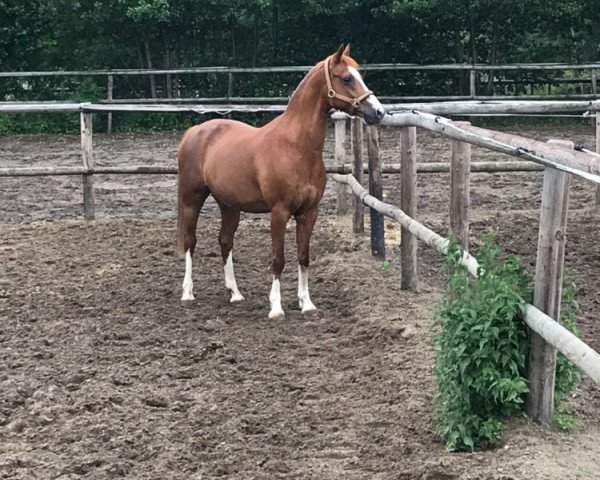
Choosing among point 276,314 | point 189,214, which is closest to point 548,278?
point 276,314

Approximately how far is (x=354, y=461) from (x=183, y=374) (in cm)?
152

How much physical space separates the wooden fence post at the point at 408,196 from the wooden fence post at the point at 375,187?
82cm

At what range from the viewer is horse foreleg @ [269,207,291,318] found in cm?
603

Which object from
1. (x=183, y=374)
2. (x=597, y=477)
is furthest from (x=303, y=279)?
→ (x=597, y=477)

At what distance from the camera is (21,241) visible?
8.50 meters

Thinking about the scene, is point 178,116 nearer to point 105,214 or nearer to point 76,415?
point 105,214

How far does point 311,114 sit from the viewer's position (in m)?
6.04

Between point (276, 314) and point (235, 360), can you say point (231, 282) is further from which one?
point (235, 360)

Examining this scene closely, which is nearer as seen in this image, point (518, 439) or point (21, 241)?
point (518, 439)

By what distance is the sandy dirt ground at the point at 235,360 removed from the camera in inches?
143

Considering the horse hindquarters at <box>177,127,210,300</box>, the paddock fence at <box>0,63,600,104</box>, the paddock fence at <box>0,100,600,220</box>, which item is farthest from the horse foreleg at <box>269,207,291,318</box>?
the paddock fence at <box>0,63,600,104</box>

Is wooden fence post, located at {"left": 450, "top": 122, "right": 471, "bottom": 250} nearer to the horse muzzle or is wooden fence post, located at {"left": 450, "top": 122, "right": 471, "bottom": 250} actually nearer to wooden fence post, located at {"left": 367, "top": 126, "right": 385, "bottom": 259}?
the horse muzzle

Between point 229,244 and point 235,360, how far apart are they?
5.65 ft

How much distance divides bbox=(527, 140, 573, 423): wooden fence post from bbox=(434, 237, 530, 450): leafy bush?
0.06 meters
